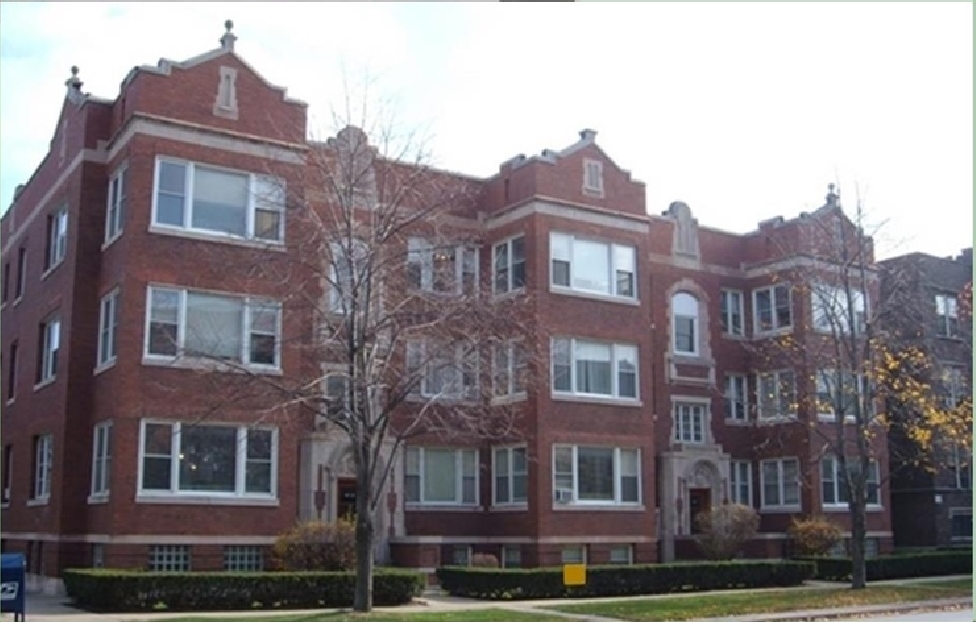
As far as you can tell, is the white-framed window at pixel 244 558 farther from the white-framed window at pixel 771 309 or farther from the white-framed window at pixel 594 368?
the white-framed window at pixel 771 309

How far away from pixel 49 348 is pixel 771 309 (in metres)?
24.8

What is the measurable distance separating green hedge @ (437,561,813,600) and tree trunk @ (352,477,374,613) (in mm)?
5827

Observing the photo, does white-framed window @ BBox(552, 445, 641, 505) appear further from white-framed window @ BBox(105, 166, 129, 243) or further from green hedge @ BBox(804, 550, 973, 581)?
white-framed window @ BBox(105, 166, 129, 243)

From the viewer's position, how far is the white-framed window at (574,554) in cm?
3047

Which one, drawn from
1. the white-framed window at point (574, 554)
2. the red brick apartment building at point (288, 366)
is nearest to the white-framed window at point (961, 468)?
the red brick apartment building at point (288, 366)

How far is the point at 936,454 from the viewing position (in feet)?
137

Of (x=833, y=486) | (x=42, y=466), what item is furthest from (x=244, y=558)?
(x=833, y=486)

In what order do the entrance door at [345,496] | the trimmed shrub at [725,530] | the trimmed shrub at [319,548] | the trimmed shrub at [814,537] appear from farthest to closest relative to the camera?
the trimmed shrub at [814,537]
the trimmed shrub at [725,530]
the entrance door at [345,496]
the trimmed shrub at [319,548]

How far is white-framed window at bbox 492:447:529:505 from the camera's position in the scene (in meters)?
31.4

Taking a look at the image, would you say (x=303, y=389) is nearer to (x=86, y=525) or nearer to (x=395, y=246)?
(x=395, y=246)

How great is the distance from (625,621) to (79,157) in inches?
711

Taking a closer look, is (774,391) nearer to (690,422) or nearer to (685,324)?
(690,422)

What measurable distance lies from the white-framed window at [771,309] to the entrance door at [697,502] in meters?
6.68

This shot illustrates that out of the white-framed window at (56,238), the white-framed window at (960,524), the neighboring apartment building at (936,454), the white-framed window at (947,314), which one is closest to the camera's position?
the white-framed window at (56,238)
